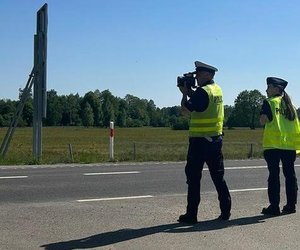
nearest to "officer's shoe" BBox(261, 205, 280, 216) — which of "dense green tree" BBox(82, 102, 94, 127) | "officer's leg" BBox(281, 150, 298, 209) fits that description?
"officer's leg" BBox(281, 150, 298, 209)

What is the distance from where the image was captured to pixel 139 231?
22.8 feet

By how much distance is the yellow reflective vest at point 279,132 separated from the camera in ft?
26.3

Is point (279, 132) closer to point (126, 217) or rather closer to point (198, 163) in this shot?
point (198, 163)

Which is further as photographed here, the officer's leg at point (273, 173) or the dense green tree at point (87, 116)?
the dense green tree at point (87, 116)

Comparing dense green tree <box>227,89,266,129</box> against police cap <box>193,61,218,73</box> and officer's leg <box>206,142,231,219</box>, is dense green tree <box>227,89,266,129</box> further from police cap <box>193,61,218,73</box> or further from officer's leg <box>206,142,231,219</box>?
police cap <box>193,61,218,73</box>

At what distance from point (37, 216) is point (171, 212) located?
1.89 m

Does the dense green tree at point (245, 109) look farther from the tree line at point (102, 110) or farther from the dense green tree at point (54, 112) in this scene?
the dense green tree at point (54, 112)

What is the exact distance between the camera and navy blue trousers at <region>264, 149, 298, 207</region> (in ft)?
26.5

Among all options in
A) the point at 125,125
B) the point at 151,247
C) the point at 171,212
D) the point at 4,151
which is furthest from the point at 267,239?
the point at 125,125

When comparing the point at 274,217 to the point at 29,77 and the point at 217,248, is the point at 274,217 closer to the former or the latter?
the point at 217,248

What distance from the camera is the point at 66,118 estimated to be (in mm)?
142125

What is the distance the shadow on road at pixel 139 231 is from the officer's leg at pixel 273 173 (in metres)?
0.29

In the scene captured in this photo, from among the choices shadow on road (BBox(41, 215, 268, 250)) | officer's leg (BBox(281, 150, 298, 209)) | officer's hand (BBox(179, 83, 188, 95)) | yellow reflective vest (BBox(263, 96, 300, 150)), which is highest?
officer's hand (BBox(179, 83, 188, 95))

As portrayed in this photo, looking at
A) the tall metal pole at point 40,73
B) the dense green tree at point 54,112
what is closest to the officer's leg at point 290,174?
the tall metal pole at point 40,73
